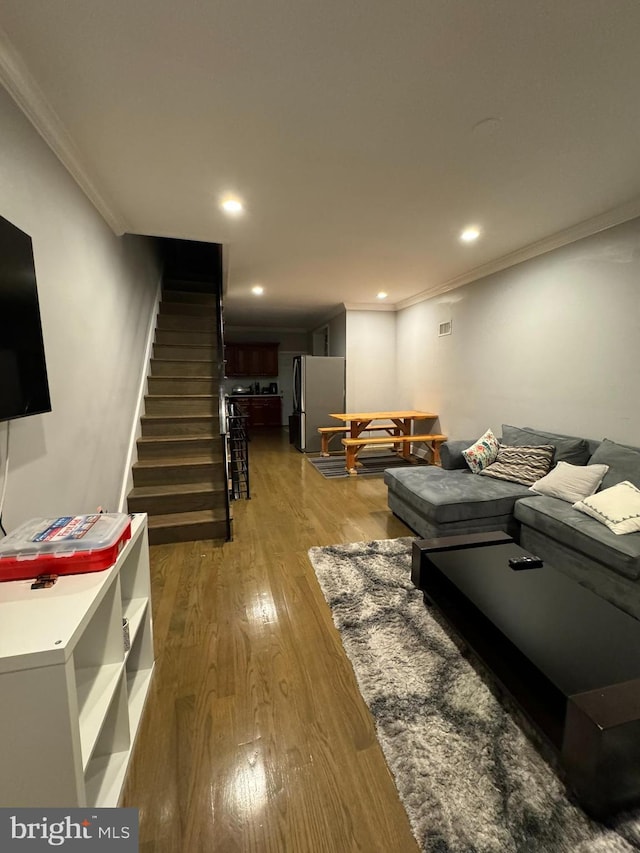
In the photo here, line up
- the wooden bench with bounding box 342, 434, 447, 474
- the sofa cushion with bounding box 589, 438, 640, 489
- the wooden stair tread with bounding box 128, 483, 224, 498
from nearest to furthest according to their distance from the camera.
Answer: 1. the sofa cushion with bounding box 589, 438, 640, 489
2. the wooden stair tread with bounding box 128, 483, 224, 498
3. the wooden bench with bounding box 342, 434, 447, 474

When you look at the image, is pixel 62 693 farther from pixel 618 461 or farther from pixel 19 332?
pixel 618 461

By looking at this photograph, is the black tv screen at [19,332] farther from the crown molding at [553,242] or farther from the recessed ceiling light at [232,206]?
the crown molding at [553,242]

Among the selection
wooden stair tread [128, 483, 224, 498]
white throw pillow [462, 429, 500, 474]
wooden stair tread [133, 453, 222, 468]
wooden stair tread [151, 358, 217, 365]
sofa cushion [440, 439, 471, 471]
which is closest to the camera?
wooden stair tread [128, 483, 224, 498]

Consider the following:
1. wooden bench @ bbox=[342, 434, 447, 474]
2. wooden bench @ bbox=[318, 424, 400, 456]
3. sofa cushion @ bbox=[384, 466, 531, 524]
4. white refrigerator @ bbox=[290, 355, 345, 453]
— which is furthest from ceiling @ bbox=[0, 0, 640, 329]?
white refrigerator @ bbox=[290, 355, 345, 453]

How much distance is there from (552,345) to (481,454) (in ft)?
3.95

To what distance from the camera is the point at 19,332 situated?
1.28m

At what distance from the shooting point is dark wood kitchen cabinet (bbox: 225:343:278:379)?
8625mm

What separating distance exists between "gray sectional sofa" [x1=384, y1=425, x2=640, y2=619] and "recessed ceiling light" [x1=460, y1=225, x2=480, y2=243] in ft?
6.02

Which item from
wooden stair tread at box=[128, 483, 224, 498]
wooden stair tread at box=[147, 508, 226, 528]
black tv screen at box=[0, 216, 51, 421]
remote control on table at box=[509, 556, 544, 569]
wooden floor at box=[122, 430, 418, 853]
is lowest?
wooden floor at box=[122, 430, 418, 853]

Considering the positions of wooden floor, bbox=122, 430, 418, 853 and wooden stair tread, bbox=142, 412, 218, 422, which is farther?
wooden stair tread, bbox=142, 412, 218, 422

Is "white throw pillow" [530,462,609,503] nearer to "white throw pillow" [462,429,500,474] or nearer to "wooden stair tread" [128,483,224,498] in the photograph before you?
"white throw pillow" [462,429,500,474]

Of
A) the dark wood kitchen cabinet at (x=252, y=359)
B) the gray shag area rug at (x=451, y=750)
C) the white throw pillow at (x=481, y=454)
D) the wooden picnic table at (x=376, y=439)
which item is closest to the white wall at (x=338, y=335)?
the wooden picnic table at (x=376, y=439)

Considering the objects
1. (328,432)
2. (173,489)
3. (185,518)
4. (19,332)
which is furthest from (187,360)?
(19,332)

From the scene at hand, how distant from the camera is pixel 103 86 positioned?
148 cm
